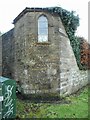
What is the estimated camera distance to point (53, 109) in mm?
10180

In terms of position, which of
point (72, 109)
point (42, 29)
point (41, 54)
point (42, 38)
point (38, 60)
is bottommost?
point (72, 109)

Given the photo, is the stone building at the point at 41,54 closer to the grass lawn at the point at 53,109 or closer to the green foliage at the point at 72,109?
the grass lawn at the point at 53,109

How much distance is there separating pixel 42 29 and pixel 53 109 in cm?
449

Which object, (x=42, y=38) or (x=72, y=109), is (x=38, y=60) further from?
(x=72, y=109)

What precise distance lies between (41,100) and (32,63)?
198 cm

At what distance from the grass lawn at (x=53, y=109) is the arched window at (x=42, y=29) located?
339 cm

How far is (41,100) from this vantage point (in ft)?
38.6

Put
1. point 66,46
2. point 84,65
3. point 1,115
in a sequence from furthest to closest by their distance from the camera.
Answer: point 84,65
point 66,46
point 1,115

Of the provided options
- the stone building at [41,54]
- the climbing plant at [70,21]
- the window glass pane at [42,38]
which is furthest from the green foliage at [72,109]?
the climbing plant at [70,21]

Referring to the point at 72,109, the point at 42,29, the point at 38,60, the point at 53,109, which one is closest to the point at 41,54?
the point at 38,60

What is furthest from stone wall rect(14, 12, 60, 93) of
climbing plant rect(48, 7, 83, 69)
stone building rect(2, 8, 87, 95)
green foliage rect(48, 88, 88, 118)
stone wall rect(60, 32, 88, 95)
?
green foliage rect(48, 88, 88, 118)

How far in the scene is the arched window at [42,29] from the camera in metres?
12.5

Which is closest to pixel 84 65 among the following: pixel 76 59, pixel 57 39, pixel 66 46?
pixel 76 59

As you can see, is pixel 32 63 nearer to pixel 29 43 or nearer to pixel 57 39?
pixel 29 43
